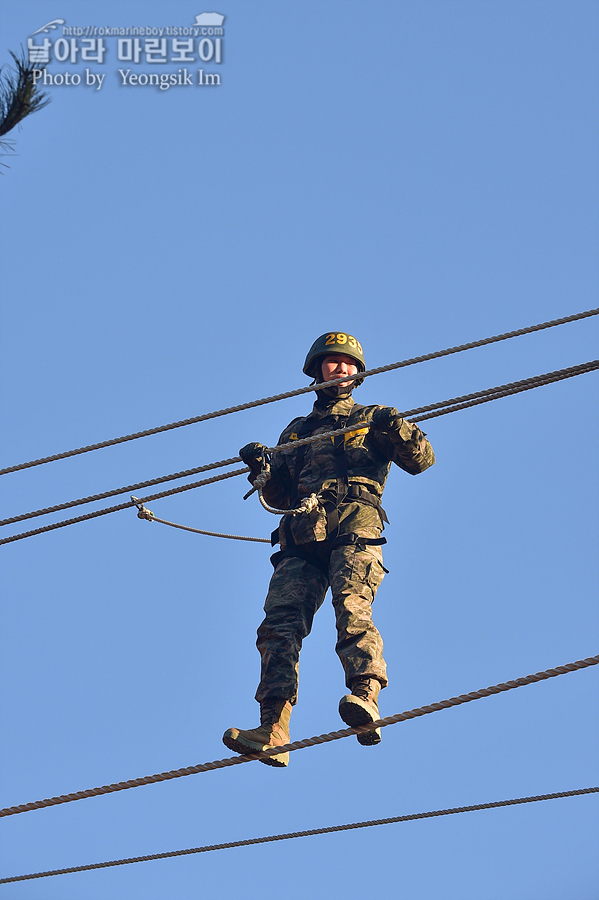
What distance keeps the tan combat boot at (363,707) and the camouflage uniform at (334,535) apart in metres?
0.07

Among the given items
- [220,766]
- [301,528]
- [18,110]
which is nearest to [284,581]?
[301,528]

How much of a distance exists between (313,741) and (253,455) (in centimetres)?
242

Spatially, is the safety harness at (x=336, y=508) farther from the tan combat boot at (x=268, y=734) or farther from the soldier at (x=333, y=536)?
the tan combat boot at (x=268, y=734)

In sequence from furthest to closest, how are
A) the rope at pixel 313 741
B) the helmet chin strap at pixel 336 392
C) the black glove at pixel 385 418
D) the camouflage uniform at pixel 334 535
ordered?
1. the helmet chin strap at pixel 336 392
2. the black glove at pixel 385 418
3. the camouflage uniform at pixel 334 535
4. the rope at pixel 313 741

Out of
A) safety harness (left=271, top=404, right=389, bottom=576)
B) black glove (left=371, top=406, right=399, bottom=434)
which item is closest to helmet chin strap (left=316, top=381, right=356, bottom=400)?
safety harness (left=271, top=404, right=389, bottom=576)

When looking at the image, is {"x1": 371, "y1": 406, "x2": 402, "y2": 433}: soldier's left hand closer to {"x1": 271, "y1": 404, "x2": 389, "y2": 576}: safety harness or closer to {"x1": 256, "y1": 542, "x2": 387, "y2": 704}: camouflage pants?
{"x1": 271, "y1": 404, "x2": 389, "y2": 576}: safety harness

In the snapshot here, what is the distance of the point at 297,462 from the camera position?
9.95 m

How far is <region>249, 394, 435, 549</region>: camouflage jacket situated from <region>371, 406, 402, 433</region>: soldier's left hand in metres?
→ 0.03

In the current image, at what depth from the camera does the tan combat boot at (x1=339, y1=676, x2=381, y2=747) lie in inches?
313

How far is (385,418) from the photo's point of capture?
9242 millimetres

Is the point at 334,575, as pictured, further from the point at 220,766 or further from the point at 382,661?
the point at 220,766

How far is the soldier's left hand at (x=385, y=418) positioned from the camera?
924 cm

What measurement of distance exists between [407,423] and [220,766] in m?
2.88

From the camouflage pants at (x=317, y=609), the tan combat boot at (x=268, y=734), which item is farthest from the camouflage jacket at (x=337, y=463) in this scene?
the tan combat boot at (x=268, y=734)
